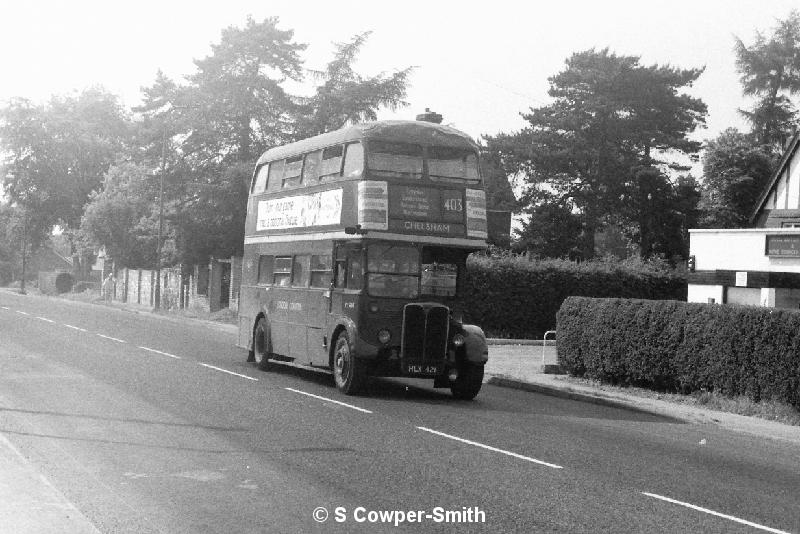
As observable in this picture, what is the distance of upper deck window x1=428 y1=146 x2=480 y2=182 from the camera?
18.0 metres

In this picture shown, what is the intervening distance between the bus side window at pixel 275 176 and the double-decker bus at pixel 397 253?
247 centimetres

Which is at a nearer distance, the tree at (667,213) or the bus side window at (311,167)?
the bus side window at (311,167)

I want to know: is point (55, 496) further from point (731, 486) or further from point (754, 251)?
point (754, 251)

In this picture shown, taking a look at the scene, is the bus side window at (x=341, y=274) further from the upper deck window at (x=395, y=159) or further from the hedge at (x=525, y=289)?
the hedge at (x=525, y=289)

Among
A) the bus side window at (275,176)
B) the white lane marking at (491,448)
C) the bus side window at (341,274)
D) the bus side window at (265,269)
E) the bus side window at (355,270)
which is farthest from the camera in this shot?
the bus side window at (265,269)

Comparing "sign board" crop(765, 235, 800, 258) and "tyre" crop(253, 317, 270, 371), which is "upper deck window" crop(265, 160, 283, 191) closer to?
"tyre" crop(253, 317, 270, 371)


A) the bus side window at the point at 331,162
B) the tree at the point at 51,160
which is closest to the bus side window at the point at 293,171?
the bus side window at the point at 331,162

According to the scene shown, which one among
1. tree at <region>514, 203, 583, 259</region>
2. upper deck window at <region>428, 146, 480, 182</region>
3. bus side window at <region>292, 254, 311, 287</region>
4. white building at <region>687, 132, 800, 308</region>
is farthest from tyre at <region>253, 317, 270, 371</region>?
tree at <region>514, 203, 583, 259</region>

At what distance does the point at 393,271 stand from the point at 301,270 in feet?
9.91

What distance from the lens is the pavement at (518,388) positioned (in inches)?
299

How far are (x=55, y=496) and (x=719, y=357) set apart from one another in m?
13.1

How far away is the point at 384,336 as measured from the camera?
17.5 metres

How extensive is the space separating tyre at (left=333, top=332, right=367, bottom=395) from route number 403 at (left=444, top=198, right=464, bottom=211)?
9.02 feet

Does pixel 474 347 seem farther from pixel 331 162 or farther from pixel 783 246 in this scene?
pixel 783 246
